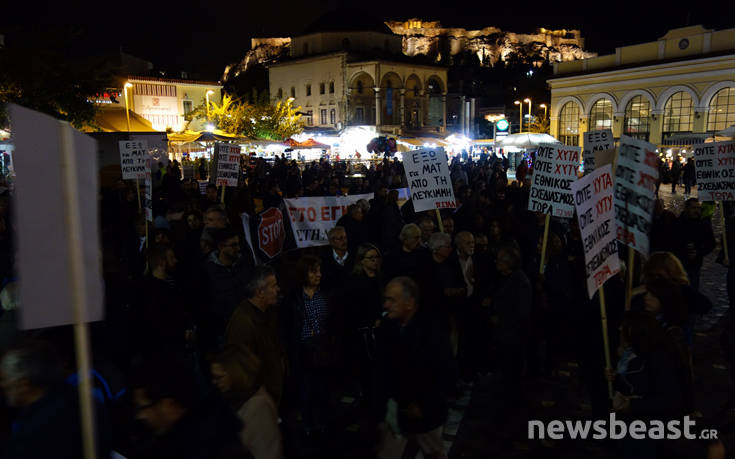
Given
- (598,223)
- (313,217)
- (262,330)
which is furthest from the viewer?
(313,217)

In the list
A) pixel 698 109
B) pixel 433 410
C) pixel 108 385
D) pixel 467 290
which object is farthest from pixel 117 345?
pixel 698 109

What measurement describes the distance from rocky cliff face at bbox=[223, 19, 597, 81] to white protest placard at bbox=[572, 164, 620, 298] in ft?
448

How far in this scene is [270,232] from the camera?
25.0 feet

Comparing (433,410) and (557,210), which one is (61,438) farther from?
(557,210)

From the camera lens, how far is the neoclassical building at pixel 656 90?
40.9 metres

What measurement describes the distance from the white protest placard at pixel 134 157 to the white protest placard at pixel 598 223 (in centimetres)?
888

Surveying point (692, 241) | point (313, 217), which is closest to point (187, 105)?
point (313, 217)

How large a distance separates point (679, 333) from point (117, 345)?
4.26 meters

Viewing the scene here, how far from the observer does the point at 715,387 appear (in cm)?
598

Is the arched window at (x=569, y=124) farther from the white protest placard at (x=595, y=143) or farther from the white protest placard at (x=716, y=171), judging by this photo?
the white protest placard at (x=716, y=171)

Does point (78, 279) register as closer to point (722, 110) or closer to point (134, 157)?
point (134, 157)

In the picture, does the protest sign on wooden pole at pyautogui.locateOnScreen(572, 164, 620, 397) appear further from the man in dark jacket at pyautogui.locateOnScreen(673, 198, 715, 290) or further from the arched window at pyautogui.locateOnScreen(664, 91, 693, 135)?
the arched window at pyautogui.locateOnScreen(664, 91, 693, 135)

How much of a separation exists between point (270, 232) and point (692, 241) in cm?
565

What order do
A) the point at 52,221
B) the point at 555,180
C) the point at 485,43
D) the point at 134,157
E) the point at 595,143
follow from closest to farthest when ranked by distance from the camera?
the point at 52,221, the point at 555,180, the point at 595,143, the point at 134,157, the point at 485,43
